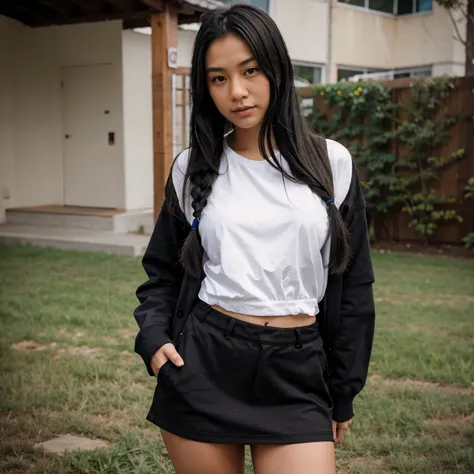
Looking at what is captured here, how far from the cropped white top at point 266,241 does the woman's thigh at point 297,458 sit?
325 millimetres

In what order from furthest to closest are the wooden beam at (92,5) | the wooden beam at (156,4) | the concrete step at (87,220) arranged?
the concrete step at (87,220) → the wooden beam at (92,5) → the wooden beam at (156,4)

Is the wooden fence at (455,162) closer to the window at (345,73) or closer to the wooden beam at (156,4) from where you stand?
the wooden beam at (156,4)

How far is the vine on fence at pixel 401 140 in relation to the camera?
9.78 meters

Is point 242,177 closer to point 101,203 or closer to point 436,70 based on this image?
point 101,203

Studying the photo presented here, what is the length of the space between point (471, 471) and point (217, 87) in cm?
228

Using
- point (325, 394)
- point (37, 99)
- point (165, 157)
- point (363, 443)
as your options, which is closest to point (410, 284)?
point (165, 157)

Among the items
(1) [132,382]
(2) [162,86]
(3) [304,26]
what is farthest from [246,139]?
(3) [304,26]

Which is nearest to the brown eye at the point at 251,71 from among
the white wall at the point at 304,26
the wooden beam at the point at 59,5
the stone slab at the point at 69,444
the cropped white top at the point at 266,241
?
the cropped white top at the point at 266,241

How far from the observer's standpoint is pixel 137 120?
39.3 feet

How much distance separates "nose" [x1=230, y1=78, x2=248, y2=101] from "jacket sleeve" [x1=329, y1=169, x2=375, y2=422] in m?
0.37

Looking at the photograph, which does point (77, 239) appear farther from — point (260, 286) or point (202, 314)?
point (260, 286)

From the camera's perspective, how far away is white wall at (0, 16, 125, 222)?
469 inches

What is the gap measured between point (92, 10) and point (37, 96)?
262 centimetres

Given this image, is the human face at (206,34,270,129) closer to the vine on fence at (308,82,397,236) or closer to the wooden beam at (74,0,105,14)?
the vine on fence at (308,82,397,236)
